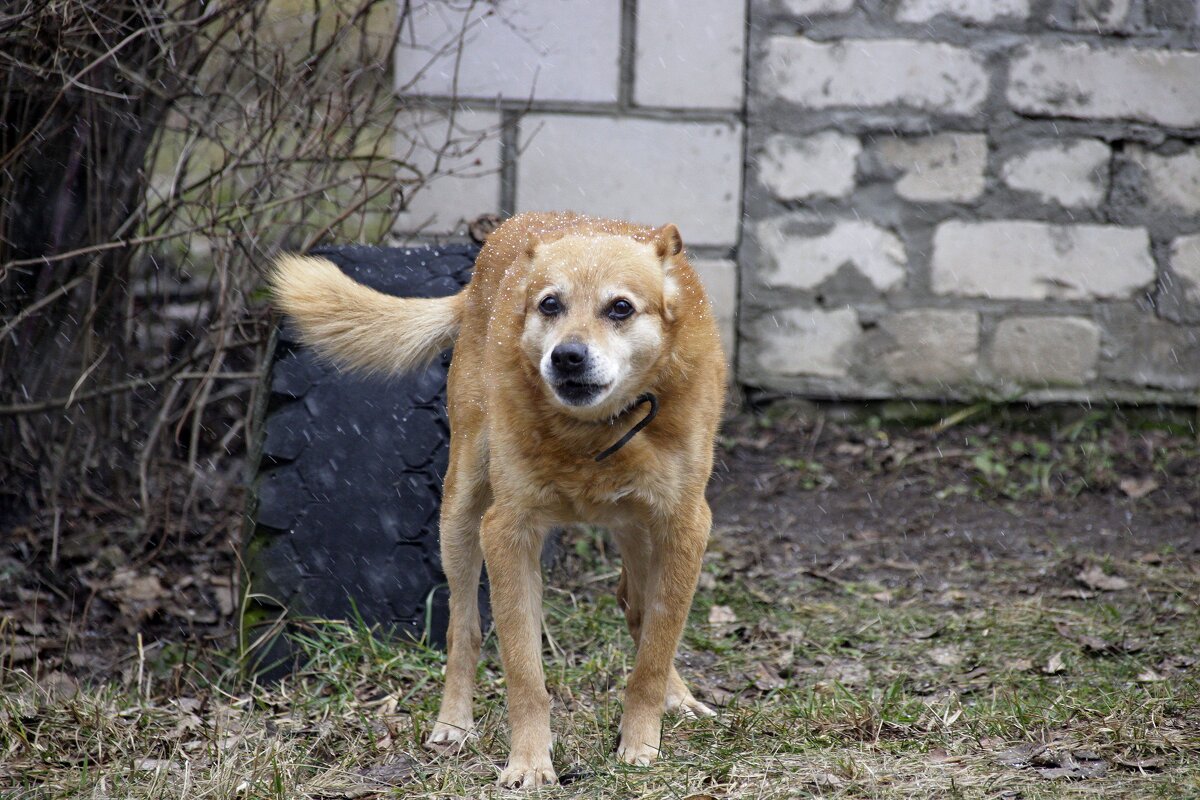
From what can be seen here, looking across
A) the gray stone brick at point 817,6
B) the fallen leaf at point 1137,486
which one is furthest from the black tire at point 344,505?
the fallen leaf at point 1137,486

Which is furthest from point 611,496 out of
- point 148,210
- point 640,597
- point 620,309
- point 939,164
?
point 939,164

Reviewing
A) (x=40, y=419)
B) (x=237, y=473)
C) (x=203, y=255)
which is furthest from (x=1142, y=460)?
(x=40, y=419)

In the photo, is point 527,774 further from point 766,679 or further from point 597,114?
point 597,114

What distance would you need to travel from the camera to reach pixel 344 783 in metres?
2.79

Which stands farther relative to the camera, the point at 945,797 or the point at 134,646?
the point at 134,646

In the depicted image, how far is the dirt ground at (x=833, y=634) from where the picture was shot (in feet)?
9.10

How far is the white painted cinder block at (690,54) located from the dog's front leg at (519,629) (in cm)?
348

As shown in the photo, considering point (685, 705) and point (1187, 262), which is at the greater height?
point (1187, 262)

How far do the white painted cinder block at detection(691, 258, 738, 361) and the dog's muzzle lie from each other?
3.32 metres

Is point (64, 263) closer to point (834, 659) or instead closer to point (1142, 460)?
point (834, 659)

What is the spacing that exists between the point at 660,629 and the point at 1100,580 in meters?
2.31

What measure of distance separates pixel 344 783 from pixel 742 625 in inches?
70.8

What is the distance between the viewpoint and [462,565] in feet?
10.9

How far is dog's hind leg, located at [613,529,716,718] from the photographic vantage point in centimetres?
328
